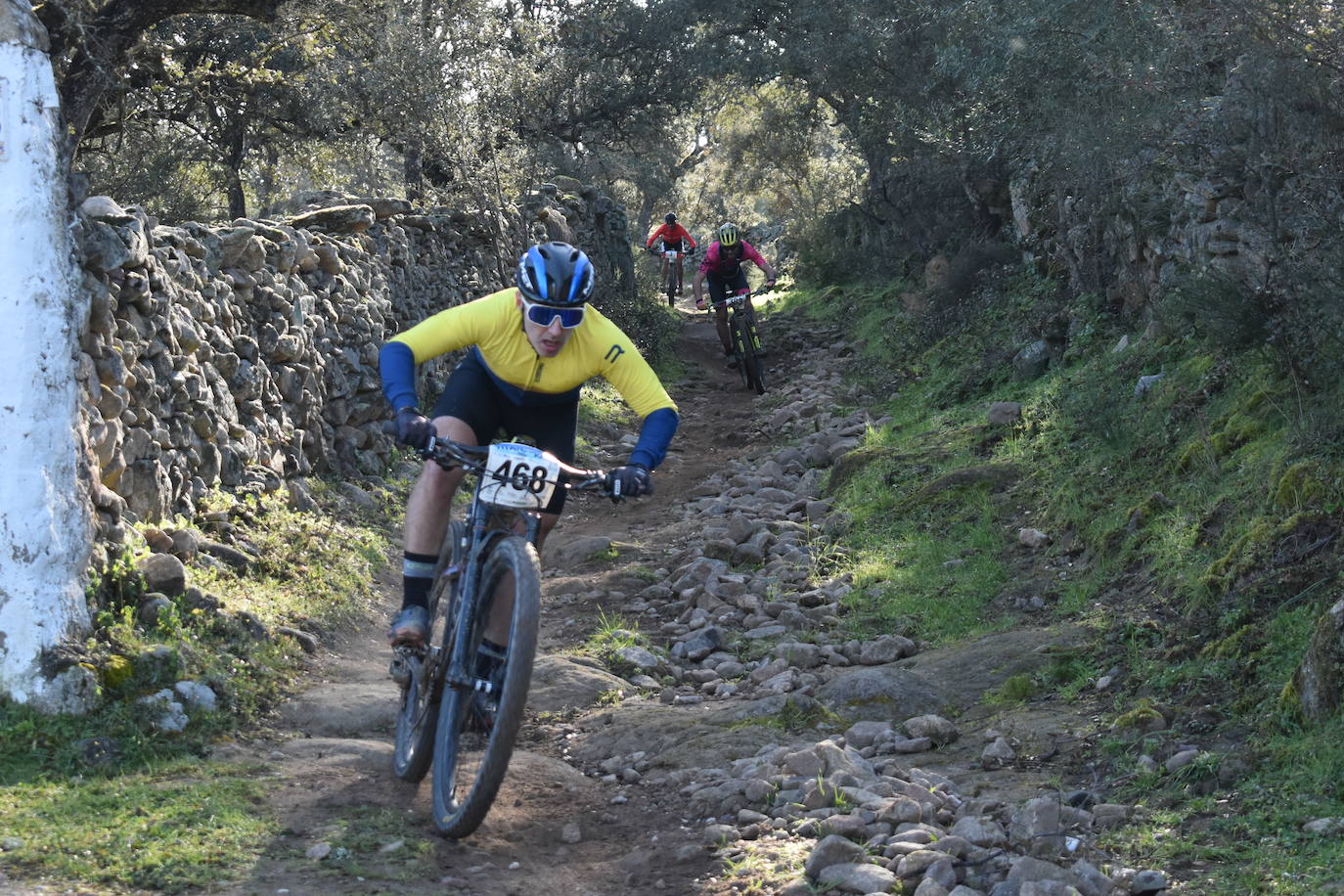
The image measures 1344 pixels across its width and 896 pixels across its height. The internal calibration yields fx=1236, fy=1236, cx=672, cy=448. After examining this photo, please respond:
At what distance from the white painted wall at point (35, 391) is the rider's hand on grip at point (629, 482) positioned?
8.46 ft

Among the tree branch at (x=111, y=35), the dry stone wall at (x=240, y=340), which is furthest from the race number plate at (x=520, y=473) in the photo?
the tree branch at (x=111, y=35)

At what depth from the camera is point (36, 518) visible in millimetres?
5402

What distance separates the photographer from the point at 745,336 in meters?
15.8

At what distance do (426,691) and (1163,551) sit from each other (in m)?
3.99

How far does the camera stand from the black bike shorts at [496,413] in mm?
5242

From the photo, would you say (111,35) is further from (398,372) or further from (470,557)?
(470,557)

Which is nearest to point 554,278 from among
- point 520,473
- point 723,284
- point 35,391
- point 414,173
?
point 520,473

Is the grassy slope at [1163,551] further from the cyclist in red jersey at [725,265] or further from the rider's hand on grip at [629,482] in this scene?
the cyclist in red jersey at [725,265]

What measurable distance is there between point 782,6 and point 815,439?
13462 millimetres

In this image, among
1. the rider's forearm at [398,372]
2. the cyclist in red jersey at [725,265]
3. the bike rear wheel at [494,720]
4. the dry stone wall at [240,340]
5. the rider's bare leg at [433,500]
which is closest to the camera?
the bike rear wheel at [494,720]

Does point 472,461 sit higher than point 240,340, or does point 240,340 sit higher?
point 240,340

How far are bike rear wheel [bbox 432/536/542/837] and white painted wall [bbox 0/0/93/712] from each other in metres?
1.87

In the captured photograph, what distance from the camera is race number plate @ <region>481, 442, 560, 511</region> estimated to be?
178 inches

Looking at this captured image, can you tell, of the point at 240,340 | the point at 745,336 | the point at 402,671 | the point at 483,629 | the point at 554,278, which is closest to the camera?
the point at 483,629
